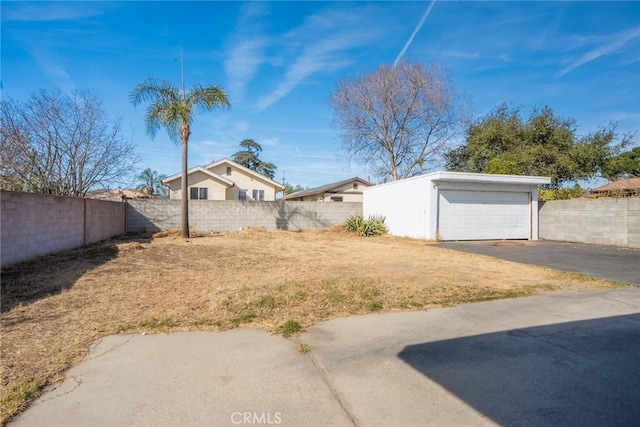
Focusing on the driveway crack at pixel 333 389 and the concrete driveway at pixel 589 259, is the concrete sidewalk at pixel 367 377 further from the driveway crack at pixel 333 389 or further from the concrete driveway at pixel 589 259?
the concrete driveway at pixel 589 259

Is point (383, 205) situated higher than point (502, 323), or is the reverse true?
point (383, 205)

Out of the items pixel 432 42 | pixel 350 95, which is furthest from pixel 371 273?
pixel 350 95

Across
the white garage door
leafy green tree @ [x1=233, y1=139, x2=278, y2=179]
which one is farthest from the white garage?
leafy green tree @ [x1=233, y1=139, x2=278, y2=179]

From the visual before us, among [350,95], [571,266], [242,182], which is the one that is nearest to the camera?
[571,266]

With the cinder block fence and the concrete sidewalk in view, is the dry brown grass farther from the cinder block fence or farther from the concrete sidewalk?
the cinder block fence

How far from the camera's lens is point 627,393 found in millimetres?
2502

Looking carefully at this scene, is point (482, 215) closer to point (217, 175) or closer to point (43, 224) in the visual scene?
point (43, 224)

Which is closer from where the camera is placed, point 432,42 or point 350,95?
point 432,42

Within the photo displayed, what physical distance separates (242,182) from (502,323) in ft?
85.0

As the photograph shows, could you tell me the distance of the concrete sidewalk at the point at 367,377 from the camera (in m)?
2.24

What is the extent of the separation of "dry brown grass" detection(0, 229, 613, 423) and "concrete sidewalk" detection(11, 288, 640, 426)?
36 cm

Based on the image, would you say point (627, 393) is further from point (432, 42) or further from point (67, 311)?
point (432, 42)

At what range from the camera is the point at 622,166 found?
87.0 feet

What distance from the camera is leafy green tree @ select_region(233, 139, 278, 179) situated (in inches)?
1884
